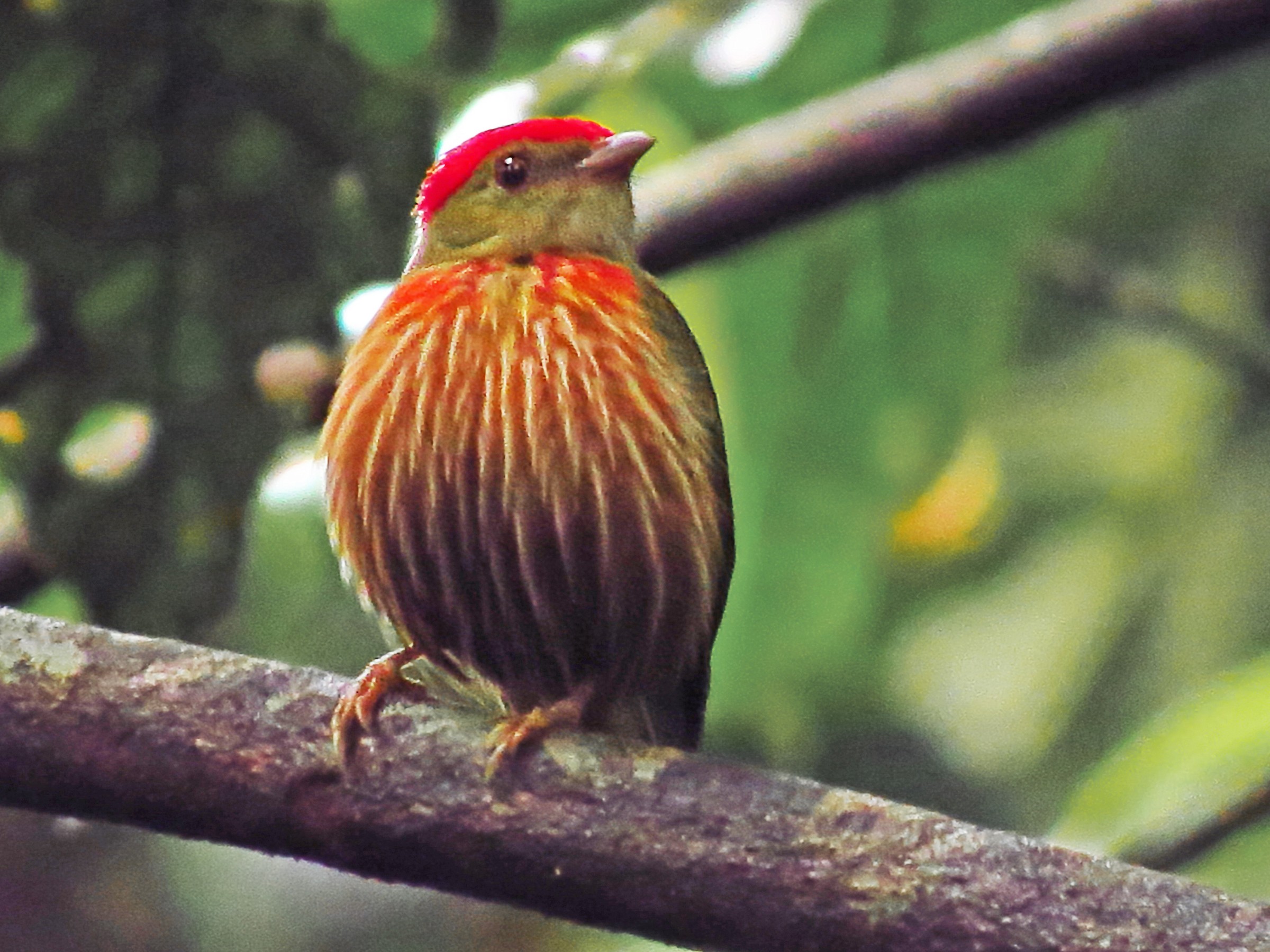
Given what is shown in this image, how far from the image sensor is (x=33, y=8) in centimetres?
305

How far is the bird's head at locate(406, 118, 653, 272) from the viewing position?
3303 millimetres

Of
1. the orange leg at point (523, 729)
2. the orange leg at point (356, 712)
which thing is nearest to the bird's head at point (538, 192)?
the orange leg at point (523, 729)

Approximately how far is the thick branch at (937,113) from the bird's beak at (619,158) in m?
0.09

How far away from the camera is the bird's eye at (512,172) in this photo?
11.0 feet

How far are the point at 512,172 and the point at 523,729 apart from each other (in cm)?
128

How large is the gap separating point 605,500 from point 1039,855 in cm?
99

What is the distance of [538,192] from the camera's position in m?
3.33

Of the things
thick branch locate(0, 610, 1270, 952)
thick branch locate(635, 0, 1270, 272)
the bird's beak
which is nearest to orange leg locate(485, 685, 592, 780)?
thick branch locate(0, 610, 1270, 952)

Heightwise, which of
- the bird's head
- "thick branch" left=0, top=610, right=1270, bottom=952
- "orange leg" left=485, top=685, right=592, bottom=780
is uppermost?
the bird's head

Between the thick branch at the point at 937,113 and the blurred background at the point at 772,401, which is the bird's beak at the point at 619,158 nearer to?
the thick branch at the point at 937,113

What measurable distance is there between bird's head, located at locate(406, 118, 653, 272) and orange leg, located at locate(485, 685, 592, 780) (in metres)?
0.85

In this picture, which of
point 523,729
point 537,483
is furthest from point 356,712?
point 537,483

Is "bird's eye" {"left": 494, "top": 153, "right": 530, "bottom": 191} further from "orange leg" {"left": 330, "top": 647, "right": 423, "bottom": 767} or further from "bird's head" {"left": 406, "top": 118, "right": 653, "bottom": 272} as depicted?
"orange leg" {"left": 330, "top": 647, "right": 423, "bottom": 767}

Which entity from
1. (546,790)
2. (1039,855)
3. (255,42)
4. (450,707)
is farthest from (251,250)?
(1039,855)
